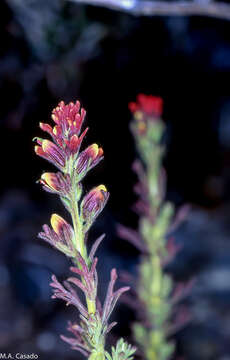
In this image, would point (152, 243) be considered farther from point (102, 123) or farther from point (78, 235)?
point (102, 123)

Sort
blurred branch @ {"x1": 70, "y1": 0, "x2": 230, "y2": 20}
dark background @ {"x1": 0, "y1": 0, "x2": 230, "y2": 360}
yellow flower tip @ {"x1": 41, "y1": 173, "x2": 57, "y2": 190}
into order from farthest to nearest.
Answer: dark background @ {"x1": 0, "y1": 0, "x2": 230, "y2": 360} → blurred branch @ {"x1": 70, "y1": 0, "x2": 230, "y2": 20} → yellow flower tip @ {"x1": 41, "y1": 173, "x2": 57, "y2": 190}

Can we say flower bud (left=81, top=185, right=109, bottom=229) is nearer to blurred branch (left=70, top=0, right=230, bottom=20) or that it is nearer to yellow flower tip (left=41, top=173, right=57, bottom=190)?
yellow flower tip (left=41, top=173, right=57, bottom=190)

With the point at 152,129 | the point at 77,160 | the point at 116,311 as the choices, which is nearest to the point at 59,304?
the point at 116,311

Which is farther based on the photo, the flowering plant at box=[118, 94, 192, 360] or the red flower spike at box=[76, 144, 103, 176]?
the flowering plant at box=[118, 94, 192, 360]

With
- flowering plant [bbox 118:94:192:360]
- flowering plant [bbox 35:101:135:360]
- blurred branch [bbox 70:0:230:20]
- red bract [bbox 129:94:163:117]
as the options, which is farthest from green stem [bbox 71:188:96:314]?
blurred branch [bbox 70:0:230:20]

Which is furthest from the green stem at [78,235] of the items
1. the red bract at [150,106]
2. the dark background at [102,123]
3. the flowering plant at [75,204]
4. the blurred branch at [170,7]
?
the dark background at [102,123]

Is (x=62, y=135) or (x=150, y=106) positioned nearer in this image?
(x=62, y=135)

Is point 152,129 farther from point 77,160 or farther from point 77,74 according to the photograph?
point 77,74

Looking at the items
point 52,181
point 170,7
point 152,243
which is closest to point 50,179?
→ point 52,181
